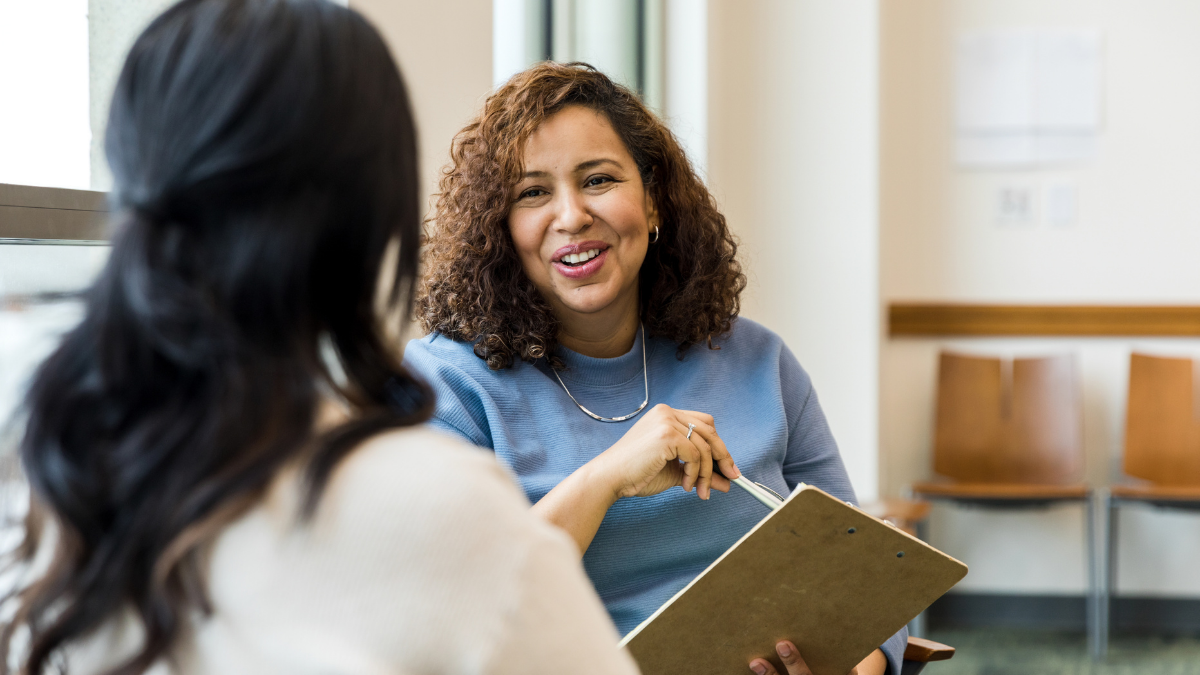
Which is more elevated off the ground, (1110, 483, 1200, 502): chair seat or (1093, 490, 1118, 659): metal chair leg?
(1110, 483, 1200, 502): chair seat

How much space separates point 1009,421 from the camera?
3.90 metres

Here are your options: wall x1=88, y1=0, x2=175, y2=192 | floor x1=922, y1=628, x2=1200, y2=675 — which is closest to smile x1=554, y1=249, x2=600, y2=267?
wall x1=88, y1=0, x2=175, y2=192

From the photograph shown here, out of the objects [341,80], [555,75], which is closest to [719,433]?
[555,75]

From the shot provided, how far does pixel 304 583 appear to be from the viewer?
60cm

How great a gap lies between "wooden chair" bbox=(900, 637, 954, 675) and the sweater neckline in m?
0.59

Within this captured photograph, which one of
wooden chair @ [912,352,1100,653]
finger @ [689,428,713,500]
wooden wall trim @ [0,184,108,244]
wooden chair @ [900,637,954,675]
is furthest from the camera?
wooden chair @ [912,352,1100,653]

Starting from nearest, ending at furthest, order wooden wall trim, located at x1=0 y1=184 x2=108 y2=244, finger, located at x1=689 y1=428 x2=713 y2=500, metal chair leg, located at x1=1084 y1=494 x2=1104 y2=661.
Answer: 1. wooden wall trim, located at x1=0 y1=184 x2=108 y2=244
2. finger, located at x1=689 y1=428 x2=713 y2=500
3. metal chair leg, located at x1=1084 y1=494 x2=1104 y2=661

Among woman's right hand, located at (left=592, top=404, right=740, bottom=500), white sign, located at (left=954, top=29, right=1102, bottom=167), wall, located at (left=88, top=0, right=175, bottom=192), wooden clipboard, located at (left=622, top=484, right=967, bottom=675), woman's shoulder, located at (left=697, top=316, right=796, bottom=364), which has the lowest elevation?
wooden clipboard, located at (left=622, top=484, right=967, bottom=675)

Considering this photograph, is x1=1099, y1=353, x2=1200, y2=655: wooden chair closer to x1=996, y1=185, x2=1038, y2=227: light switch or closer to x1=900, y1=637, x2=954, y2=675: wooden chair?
x1=996, y1=185, x2=1038, y2=227: light switch

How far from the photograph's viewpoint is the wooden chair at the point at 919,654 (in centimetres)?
160

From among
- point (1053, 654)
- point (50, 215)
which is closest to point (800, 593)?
point (50, 215)

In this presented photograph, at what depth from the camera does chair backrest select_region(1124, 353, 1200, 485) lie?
146 inches

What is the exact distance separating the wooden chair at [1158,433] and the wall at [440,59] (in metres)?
2.84

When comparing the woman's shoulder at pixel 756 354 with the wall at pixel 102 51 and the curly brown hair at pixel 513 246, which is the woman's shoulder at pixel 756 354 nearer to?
the curly brown hair at pixel 513 246
